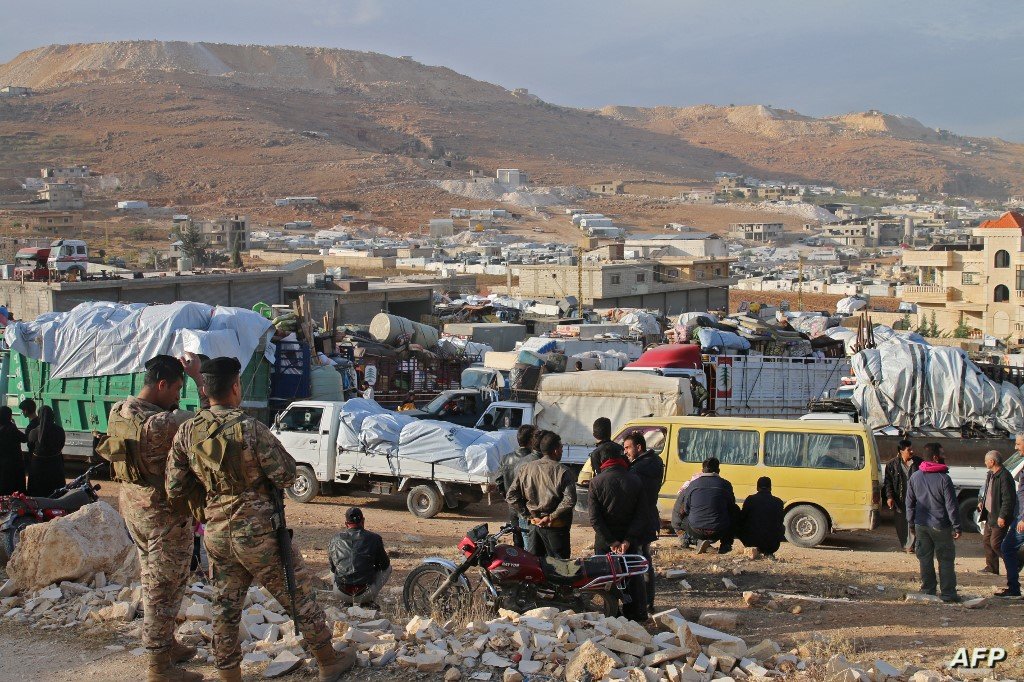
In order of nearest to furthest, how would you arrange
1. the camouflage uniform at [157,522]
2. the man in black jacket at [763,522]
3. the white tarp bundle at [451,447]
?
the camouflage uniform at [157,522]
the man in black jacket at [763,522]
the white tarp bundle at [451,447]

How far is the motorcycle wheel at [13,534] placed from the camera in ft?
27.6

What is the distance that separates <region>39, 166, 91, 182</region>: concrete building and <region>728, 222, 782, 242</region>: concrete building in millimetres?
74462

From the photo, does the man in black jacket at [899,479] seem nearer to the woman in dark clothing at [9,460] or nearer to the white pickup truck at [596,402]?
the white pickup truck at [596,402]

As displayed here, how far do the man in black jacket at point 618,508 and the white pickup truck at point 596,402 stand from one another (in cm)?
688

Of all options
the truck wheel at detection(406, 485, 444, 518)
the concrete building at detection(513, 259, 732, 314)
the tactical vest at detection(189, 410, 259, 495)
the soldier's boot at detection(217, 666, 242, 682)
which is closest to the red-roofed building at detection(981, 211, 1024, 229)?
the concrete building at detection(513, 259, 732, 314)

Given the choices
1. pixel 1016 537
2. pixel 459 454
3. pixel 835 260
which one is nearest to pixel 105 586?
pixel 459 454

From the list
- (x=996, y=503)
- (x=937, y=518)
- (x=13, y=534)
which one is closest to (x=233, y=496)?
(x=13, y=534)

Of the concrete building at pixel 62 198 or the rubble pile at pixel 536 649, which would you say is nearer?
the rubble pile at pixel 536 649

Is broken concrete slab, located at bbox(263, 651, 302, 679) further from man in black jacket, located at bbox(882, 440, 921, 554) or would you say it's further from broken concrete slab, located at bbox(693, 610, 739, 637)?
man in black jacket, located at bbox(882, 440, 921, 554)

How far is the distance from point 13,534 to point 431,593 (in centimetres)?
368

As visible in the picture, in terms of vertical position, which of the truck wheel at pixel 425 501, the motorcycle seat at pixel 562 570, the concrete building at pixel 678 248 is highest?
the concrete building at pixel 678 248

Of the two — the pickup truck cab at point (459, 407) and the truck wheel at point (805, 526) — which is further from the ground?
the pickup truck cab at point (459, 407)

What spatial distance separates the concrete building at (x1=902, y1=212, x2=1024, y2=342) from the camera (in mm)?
46969

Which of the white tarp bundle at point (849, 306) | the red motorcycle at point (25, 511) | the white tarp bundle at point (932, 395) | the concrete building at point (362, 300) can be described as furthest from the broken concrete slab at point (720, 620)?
the white tarp bundle at point (849, 306)
